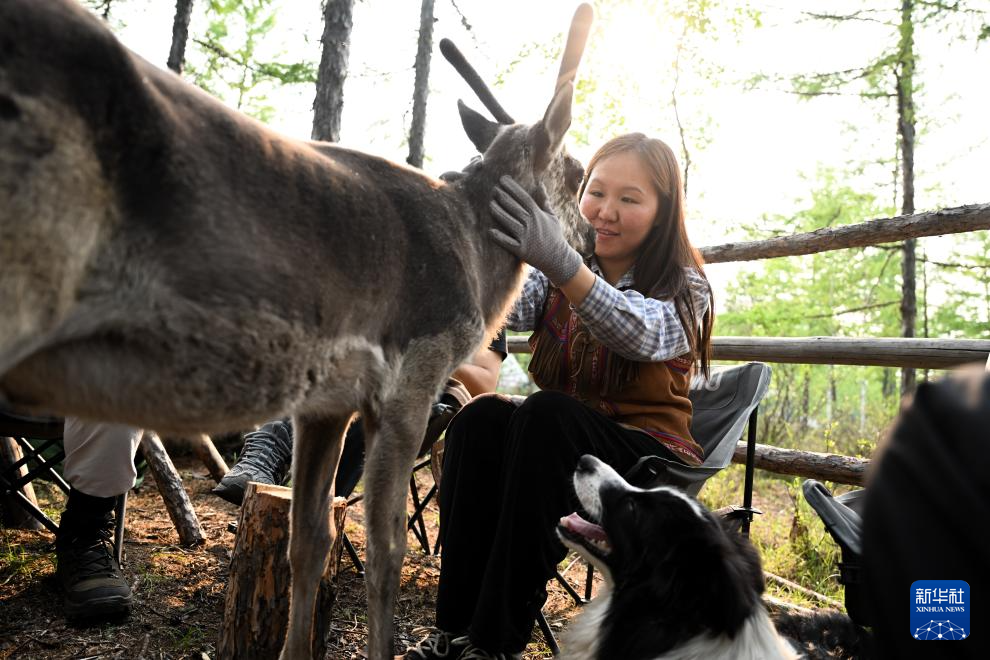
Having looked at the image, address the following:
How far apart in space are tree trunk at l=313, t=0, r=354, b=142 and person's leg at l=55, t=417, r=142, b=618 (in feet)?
10.9

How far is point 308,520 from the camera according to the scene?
2.57m

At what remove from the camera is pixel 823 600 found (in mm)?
4418

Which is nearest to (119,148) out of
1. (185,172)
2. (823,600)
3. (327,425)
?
(185,172)

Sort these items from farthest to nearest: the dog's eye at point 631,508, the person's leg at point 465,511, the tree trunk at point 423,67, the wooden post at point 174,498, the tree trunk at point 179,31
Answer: the tree trunk at point 423,67
the tree trunk at point 179,31
the wooden post at point 174,498
the person's leg at point 465,511
the dog's eye at point 631,508

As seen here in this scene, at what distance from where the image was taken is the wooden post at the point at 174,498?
4.29 metres

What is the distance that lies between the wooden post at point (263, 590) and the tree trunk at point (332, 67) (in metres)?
3.81

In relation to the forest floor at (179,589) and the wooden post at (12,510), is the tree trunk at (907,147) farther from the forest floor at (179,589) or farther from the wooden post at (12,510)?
the wooden post at (12,510)

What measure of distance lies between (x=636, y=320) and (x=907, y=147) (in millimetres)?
11140

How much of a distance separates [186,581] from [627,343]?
108 inches

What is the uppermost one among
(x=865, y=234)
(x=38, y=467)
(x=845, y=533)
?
(x=865, y=234)

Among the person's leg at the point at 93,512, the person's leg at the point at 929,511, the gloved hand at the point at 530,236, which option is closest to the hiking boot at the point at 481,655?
the gloved hand at the point at 530,236

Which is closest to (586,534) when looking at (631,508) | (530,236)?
(631,508)

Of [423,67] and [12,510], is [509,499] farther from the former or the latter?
[423,67]

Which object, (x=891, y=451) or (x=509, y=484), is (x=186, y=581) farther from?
(x=891, y=451)
